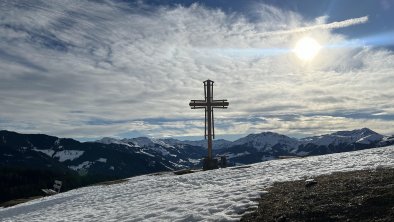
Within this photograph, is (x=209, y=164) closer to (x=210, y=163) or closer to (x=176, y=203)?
(x=210, y=163)

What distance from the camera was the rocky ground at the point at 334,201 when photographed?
14039 mm

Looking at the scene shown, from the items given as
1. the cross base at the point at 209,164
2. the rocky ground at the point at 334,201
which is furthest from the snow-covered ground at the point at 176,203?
the cross base at the point at 209,164

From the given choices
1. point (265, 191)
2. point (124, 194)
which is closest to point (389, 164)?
point (265, 191)

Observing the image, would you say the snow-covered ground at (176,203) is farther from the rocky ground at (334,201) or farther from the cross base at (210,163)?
the cross base at (210,163)

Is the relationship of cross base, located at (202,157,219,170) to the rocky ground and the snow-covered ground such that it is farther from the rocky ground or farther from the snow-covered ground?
the rocky ground

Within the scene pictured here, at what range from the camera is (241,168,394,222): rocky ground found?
46.1 feet

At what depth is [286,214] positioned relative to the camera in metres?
15.3

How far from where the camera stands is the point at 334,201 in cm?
1596

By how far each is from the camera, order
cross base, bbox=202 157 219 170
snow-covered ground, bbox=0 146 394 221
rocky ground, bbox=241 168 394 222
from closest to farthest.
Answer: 1. rocky ground, bbox=241 168 394 222
2. snow-covered ground, bbox=0 146 394 221
3. cross base, bbox=202 157 219 170

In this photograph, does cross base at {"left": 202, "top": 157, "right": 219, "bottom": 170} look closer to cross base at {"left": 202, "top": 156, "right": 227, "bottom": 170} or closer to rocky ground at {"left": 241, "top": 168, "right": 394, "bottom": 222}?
cross base at {"left": 202, "top": 156, "right": 227, "bottom": 170}

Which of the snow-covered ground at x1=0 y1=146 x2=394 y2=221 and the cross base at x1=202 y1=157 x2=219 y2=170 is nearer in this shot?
the snow-covered ground at x1=0 y1=146 x2=394 y2=221

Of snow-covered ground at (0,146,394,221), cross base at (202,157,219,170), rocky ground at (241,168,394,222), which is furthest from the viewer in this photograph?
cross base at (202,157,219,170)

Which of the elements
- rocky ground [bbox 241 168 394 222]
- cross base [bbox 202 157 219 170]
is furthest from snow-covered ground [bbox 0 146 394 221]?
cross base [bbox 202 157 219 170]

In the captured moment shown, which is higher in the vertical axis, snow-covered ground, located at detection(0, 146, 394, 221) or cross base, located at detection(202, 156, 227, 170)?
cross base, located at detection(202, 156, 227, 170)
